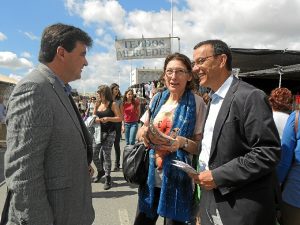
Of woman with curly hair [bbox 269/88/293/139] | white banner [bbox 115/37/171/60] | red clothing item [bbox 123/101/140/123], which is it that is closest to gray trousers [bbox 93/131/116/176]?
red clothing item [bbox 123/101/140/123]

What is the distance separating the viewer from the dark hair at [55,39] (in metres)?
1.97

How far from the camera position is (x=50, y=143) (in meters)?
1.83

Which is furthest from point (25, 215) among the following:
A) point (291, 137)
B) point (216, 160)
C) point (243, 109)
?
point (291, 137)

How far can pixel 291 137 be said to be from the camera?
9.07ft

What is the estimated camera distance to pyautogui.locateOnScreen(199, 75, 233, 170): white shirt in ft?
7.44

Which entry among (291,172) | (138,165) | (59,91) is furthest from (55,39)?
(291,172)

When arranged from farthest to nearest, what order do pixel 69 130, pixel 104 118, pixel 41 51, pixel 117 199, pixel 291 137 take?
pixel 104 118, pixel 117 199, pixel 291 137, pixel 41 51, pixel 69 130

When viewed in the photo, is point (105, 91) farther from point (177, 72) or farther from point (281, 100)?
point (177, 72)

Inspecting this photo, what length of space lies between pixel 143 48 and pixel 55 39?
40.1 feet

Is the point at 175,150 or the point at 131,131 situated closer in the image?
the point at 175,150

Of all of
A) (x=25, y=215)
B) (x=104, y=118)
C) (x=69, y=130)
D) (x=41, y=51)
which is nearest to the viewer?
(x=25, y=215)

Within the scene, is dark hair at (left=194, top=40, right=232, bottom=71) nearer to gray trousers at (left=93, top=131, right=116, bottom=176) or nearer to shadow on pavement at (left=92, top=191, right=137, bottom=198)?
shadow on pavement at (left=92, top=191, right=137, bottom=198)

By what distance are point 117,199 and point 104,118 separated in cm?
171

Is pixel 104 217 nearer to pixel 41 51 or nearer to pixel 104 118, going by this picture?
pixel 104 118
